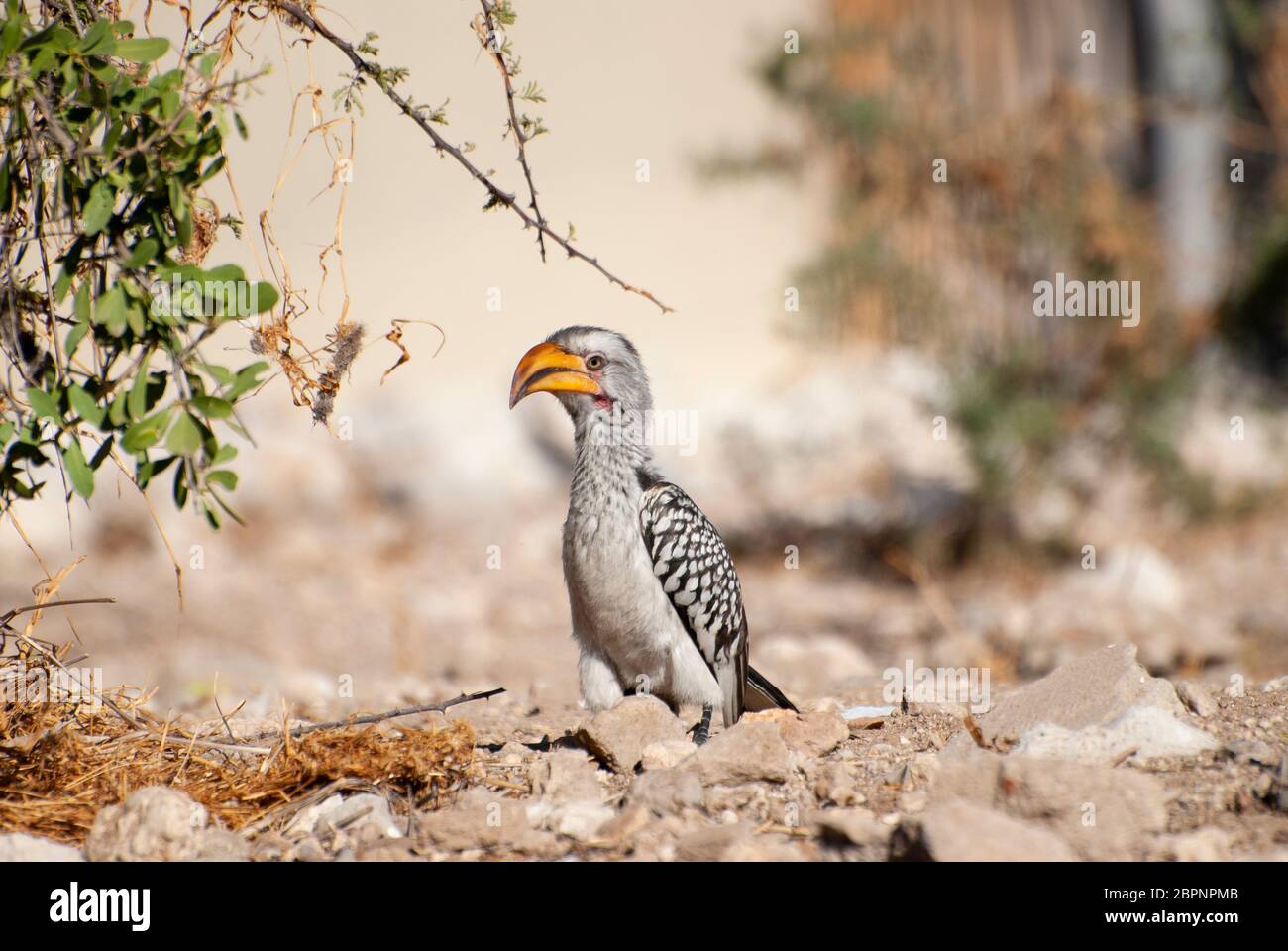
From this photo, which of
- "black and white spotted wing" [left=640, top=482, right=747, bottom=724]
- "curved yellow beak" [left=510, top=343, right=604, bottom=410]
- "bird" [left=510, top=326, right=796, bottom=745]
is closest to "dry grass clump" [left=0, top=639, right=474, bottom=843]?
"bird" [left=510, top=326, right=796, bottom=745]

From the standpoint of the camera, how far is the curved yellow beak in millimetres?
4367

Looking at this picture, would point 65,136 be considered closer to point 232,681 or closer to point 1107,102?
point 232,681

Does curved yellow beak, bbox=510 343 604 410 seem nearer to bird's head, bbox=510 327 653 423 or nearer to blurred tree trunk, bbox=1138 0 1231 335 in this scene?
bird's head, bbox=510 327 653 423

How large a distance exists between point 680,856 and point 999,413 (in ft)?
20.7

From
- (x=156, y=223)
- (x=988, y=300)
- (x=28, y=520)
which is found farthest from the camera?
(x=28, y=520)

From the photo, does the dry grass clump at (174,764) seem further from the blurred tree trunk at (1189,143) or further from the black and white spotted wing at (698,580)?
the blurred tree trunk at (1189,143)

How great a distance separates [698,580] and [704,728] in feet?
1.70

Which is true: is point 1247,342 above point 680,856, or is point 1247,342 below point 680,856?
above

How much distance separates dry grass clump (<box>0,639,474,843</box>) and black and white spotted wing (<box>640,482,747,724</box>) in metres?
1.08

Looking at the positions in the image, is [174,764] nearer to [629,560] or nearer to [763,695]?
[629,560]

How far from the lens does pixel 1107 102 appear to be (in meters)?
8.80

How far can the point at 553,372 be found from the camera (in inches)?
174

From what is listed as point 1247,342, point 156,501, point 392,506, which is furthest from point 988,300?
point 156,501

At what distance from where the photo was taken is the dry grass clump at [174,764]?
328 centimetres
